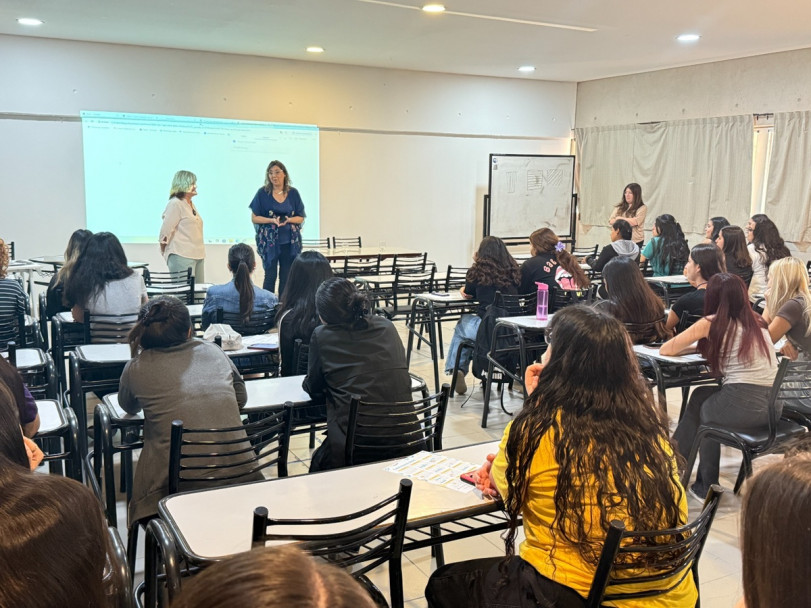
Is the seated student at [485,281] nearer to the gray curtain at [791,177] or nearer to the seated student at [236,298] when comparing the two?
the seated student at [236,298]

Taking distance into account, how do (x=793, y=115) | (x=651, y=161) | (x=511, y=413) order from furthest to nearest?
(x=651, y=161) → (x=793, y=115) → (x=511, y=413)

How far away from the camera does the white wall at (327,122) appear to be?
752cm

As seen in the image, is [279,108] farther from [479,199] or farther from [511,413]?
[511,413]

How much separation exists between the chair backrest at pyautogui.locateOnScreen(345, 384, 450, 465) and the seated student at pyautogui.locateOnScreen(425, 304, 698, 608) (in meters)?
0.74

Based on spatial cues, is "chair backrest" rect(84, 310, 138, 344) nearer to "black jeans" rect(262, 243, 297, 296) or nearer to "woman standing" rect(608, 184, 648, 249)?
"black jeans" rect(262, 243, 297, 296)

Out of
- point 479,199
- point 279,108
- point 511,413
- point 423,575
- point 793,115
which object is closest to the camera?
point 423,575

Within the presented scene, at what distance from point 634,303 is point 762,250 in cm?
287

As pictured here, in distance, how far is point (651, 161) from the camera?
9617 mm

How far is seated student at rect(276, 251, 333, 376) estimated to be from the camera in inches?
144

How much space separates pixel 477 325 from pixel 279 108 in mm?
4920

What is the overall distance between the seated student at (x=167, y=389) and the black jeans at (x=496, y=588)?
3.05 feet

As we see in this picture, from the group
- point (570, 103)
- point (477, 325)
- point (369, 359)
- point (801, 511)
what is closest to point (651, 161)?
point (570, 103)

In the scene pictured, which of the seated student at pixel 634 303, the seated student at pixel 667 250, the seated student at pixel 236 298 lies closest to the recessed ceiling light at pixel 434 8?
the seated student at pixel 236 298

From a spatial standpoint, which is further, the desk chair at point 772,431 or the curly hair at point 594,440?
the desk chair at point 772,431
